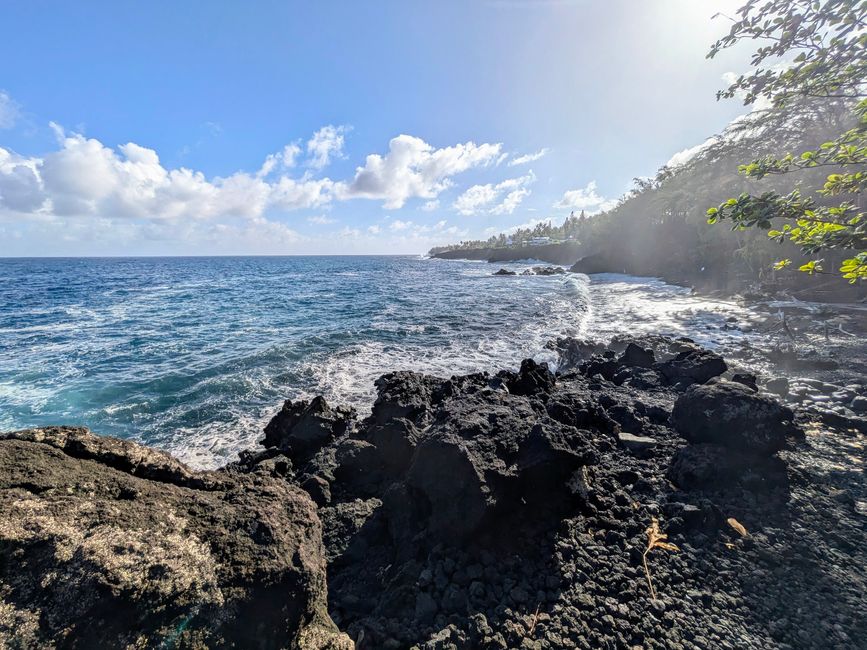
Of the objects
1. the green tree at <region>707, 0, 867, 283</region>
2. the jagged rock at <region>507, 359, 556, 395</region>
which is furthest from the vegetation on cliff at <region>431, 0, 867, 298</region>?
the jagged rock at <region>507, 359, 556, 395</region>

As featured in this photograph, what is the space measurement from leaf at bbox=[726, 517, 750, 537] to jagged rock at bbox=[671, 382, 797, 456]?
4.95 feet

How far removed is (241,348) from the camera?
16750 millimetres

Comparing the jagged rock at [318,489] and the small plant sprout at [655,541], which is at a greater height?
the small plant sprout at [655,541]

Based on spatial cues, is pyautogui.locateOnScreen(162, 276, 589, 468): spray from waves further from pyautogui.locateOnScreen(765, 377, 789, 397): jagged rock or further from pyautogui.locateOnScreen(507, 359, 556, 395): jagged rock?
pyautogui.locateOnScreen(765, 377, 789, 397): jagged rock

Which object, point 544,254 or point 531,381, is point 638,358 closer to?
point 531,381

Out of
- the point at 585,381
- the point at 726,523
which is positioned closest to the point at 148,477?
the point at 726,523

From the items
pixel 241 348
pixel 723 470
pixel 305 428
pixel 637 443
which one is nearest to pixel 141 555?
pixel 305 428

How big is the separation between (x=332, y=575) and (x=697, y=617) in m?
4.02

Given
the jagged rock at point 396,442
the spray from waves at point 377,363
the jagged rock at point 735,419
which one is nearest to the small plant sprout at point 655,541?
the jagged rock at point 735,419

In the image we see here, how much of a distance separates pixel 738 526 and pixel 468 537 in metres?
3.51

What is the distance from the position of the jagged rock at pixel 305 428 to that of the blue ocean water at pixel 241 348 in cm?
123

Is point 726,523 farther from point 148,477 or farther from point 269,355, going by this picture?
point 269,355

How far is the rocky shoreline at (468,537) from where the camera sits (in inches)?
90.9

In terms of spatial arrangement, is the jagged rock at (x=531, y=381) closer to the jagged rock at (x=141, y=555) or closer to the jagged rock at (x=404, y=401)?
the jagged rock at (x=404, y=401)
